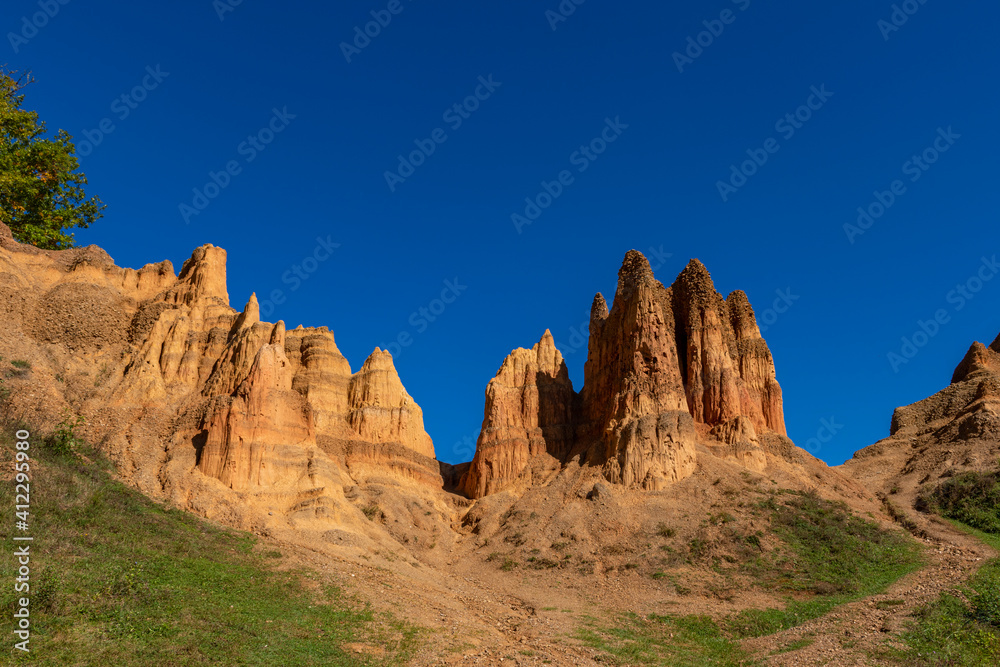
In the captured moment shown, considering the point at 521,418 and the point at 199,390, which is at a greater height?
the point at 521,418

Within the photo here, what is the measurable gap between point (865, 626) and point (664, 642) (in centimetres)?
778

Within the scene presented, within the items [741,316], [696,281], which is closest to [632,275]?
[696,281]

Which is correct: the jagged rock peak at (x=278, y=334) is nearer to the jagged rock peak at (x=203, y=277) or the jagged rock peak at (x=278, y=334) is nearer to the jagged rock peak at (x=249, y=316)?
the jagged rock peak at (x=249, y=316)

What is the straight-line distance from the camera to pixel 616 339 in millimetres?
60656

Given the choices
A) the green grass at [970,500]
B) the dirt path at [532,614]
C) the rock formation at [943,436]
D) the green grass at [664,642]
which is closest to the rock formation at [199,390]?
the dirt path at [532,614]

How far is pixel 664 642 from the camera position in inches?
1120

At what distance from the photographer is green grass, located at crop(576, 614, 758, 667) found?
25.4 metres

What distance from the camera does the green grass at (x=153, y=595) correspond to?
682 inches

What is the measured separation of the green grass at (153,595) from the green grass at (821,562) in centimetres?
1757

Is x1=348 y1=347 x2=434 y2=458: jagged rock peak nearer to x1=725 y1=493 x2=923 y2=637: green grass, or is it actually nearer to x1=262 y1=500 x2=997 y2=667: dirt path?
x1=262 y1=500 x2=997 y2=667: dirt path

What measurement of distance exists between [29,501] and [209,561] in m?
6.78

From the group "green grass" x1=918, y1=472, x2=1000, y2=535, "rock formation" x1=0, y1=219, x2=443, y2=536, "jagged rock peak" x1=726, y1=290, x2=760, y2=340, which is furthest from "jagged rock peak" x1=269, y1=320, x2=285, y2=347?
"green grass" x1=918, y1=472, x2=1000, y2=535

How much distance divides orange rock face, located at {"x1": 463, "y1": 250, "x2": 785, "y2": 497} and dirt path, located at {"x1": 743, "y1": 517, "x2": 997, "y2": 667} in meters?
18.2

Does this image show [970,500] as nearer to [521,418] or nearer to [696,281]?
[696,281]
